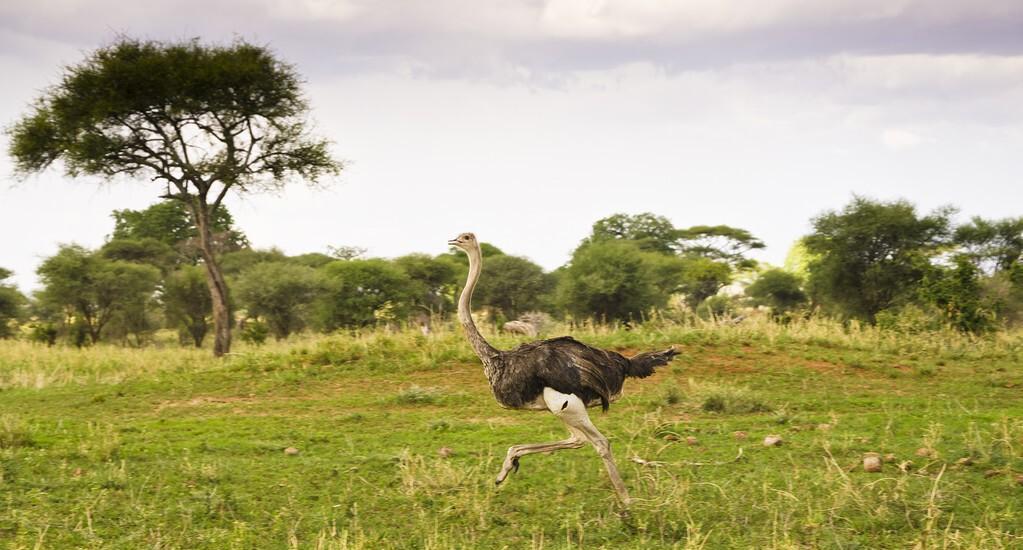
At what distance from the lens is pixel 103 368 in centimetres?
1712

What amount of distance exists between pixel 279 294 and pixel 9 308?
40.1 ft

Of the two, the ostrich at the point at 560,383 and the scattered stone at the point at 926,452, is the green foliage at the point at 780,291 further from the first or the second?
the ostrich at the point at 560,383

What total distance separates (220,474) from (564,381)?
274 centimetres

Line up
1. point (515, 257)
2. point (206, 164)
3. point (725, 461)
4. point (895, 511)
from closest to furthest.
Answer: point (895, 511), point (725, 461), point (206, 164), point (515, 257)

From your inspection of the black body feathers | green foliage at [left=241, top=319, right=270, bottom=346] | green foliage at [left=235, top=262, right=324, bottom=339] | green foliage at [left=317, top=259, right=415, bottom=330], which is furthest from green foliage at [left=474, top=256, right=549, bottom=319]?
the black body feathers

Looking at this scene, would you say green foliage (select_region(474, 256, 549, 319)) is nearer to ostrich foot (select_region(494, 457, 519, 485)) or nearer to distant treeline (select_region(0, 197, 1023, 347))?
distant treeline (select_region(0, 197, 1023, 347))

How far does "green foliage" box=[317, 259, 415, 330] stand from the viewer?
31.4 meters

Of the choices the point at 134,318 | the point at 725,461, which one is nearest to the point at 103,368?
the point at 725,461

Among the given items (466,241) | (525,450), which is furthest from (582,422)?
(466,241)

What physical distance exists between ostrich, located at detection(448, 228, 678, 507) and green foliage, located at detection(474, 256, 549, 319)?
2931 cm

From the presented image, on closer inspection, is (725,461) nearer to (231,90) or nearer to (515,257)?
(231,90)

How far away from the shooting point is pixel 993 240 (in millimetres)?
31766

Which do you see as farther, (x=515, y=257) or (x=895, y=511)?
(x=515, y=257)

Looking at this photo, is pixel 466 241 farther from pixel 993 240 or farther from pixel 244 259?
pixel 244 259
